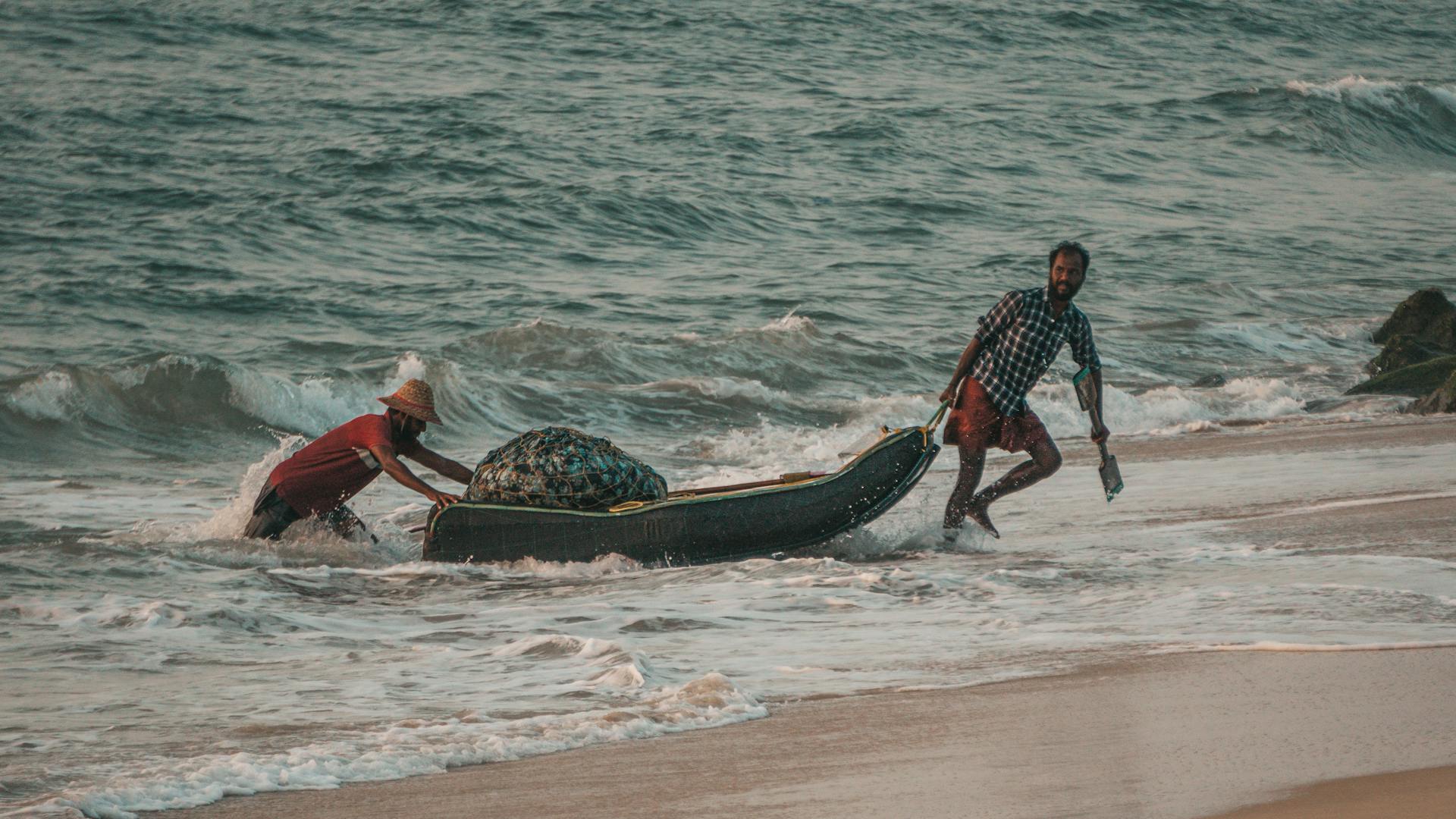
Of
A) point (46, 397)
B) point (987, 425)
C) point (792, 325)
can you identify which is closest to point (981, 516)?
point (987, 425)

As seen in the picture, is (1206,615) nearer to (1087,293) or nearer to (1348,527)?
(1348,527)

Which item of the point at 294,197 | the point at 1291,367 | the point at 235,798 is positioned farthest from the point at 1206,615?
the point at 294,197

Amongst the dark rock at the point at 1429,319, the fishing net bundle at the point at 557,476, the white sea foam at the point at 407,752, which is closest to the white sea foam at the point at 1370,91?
the dark rock at the point at 1429,319

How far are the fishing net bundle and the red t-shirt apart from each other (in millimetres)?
642

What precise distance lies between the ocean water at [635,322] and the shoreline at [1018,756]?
0.24 metres

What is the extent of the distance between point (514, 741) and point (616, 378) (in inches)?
429

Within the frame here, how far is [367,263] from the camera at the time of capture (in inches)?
741

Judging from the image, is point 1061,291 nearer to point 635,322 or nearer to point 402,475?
point 402,475

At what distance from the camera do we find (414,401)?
27.4 feet

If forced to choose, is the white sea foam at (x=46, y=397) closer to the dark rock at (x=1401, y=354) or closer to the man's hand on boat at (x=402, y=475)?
the man's hand on boat at (x=402, y=475)

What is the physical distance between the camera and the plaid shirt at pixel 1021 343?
794cm

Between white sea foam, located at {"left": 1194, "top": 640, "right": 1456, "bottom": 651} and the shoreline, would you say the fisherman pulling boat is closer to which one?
white sea foam, located at {"left": 1194, "top": 640, "right": 1456, "bottom": 651}

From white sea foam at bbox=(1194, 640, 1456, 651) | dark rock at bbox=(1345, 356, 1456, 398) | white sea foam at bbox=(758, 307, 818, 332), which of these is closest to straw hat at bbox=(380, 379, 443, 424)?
white sea foam at bbox=(1194, 640, 1456, 651)

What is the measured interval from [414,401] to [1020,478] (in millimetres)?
3383
